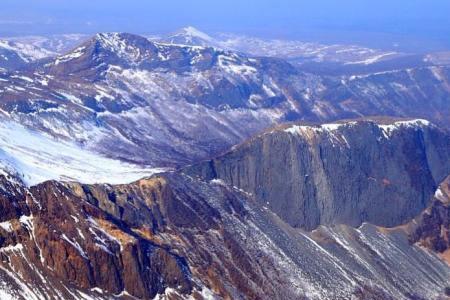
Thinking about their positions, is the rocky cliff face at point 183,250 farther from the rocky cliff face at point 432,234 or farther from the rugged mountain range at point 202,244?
the rocky cliff face at point 432,234

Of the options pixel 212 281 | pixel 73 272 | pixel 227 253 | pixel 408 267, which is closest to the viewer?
pixel 73 272

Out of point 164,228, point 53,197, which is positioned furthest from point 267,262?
point 53,197

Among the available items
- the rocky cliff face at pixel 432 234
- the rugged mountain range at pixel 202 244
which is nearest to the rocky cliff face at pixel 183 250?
the rugged mountain range at pixel 202 244

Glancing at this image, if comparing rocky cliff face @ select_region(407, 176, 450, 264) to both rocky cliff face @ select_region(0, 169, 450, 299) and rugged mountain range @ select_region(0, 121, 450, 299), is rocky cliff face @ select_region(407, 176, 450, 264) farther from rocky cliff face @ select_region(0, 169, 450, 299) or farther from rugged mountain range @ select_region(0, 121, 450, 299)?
rocky cliff face @ select_region(0, 169, 450, 299)

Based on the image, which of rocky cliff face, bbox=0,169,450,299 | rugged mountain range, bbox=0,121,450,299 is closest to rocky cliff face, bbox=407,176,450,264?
rugged mountain range, bbox=0,121,450,299

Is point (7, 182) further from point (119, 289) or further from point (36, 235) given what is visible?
point (119, 289)

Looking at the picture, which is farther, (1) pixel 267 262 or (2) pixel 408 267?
(2) pixel 408 267

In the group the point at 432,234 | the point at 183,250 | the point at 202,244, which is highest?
the point at 202,244

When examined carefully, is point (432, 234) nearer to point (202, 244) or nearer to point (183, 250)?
point (202, 244)

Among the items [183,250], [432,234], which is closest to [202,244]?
[183,250]
